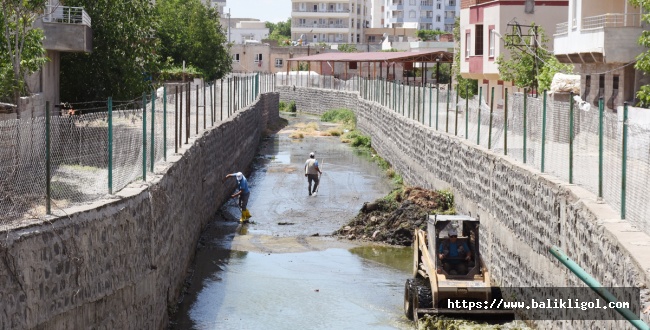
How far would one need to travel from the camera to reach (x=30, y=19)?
2533 cm

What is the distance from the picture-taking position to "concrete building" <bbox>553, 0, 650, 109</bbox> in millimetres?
30391

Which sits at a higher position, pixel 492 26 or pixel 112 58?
pixel 492 26

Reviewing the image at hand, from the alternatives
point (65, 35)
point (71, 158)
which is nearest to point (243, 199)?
point (65, 35)

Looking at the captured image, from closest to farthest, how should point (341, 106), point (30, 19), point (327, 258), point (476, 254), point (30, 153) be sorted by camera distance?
point (30, 153) < point (476, 254) < point (327, 258) < point (30, 19) < point (341, 106)

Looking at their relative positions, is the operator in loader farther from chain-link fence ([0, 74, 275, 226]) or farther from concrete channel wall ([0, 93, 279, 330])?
chain-link fence ([0, 74, 275, 226])

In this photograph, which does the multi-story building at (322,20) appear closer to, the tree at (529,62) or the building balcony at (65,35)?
the tree at (529,62)

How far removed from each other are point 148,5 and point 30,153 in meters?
25.9

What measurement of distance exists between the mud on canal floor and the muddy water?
2cm

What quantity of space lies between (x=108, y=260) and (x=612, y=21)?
893 inches

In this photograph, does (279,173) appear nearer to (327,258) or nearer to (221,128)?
(221,128)

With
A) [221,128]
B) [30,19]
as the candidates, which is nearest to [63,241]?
[30,19]

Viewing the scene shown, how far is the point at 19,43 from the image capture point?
25.3 metres

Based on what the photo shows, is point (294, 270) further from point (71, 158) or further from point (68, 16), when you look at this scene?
point (68, 16)

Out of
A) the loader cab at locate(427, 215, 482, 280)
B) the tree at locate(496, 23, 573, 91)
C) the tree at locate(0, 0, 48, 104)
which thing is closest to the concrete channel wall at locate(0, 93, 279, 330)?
the loader cab at locate(427, 215, 482, 280)
